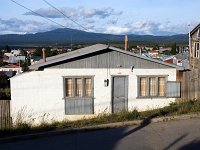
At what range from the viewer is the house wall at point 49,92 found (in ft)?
66.4

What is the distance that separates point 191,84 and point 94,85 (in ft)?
16.9

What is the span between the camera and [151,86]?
832 inches

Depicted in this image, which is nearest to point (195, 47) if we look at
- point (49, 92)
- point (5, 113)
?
point (49, 92)

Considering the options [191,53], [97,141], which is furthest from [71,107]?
[191,53]

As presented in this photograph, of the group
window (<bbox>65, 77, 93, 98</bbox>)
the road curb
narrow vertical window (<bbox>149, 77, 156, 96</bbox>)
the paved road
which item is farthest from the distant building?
the paved road

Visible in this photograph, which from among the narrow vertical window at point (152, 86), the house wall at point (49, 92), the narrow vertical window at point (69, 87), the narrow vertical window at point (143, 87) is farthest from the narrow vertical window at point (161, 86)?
the narrow vertical window at point (69, 87)

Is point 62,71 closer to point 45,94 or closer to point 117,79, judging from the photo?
point 45,94

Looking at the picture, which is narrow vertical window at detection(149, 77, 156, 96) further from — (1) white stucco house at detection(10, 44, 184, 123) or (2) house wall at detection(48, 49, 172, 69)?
(2) house wall at detection(48, 49, 172, 69)

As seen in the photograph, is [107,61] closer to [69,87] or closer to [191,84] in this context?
[69,87]

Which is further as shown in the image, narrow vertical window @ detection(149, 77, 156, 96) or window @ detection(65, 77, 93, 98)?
narrow vertical window @ detection(149, 77, 156, 96)

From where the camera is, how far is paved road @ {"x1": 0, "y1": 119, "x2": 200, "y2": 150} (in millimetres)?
11273

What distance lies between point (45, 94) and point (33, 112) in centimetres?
113

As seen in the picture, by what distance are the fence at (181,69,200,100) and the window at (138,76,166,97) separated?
1.07 metres

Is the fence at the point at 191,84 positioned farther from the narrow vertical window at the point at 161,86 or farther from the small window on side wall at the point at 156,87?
the narrow vertical window at the point at 161,86
